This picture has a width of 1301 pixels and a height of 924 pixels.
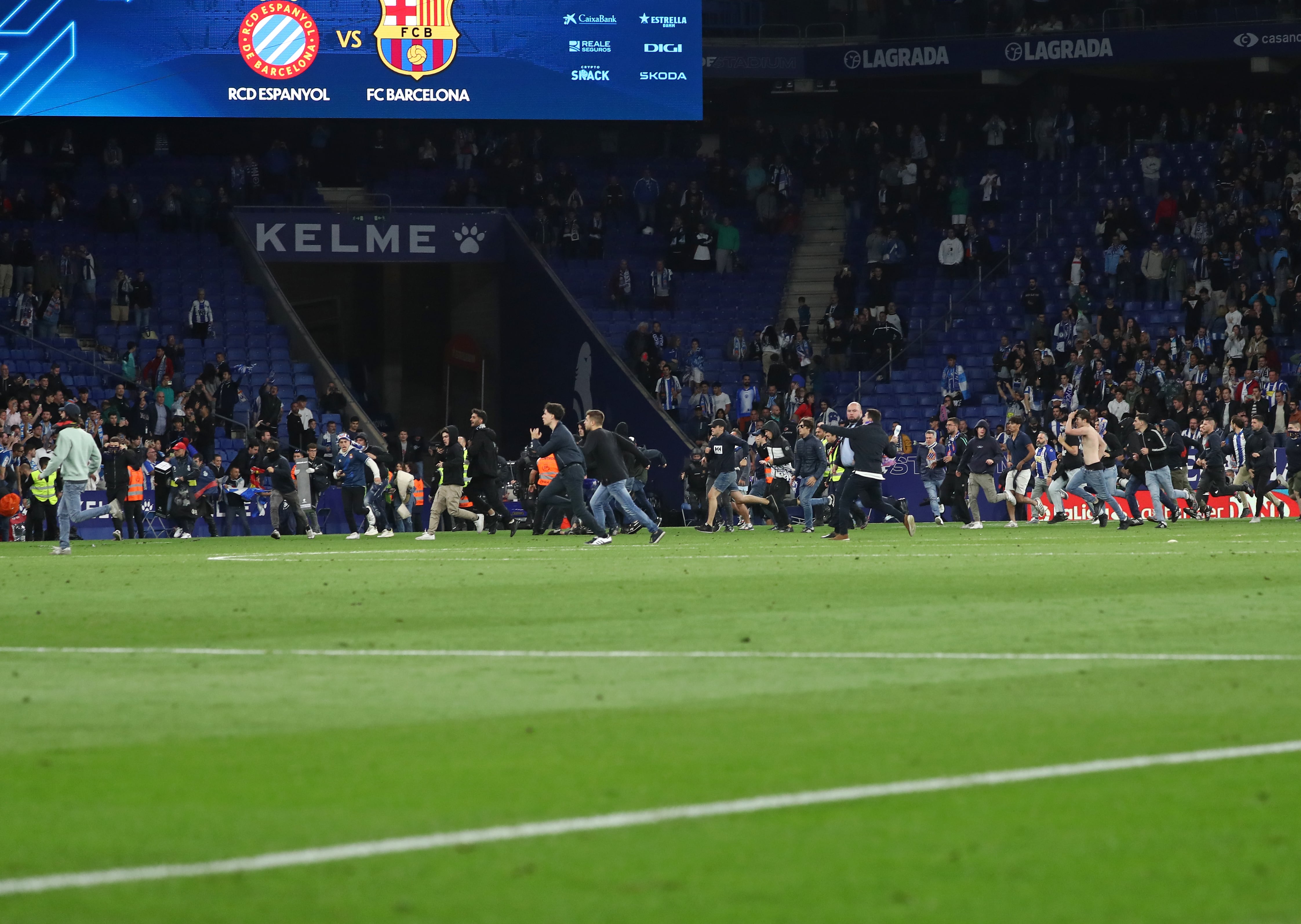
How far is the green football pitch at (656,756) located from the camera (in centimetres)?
545

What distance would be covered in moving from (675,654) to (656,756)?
12.2 ft

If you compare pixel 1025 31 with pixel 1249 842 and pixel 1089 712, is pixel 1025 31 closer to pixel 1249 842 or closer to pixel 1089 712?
pixel 1089 712

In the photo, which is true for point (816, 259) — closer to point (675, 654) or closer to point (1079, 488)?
point (1079, 488)

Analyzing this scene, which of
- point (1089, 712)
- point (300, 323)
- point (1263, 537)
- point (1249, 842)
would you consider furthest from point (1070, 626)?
point (300, 323)

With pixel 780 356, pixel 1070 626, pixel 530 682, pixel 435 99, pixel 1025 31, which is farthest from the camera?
pixel 1025 31

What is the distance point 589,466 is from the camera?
26.1 metres

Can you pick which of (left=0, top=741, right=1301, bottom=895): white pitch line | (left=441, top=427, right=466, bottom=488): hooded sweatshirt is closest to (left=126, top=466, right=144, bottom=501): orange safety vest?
(left=441, top=427, right=466, bottom=488): hooded sweatshirt

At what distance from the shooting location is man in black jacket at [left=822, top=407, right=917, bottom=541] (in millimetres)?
25359

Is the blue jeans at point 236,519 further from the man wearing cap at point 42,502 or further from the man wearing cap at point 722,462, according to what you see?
the man wearing cap at point 722,462

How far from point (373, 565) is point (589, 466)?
5579 millimetres

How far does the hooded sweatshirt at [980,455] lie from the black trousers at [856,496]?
21.3ft

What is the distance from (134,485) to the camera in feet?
106

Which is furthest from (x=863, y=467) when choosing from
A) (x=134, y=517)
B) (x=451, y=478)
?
(x=134, y=517)

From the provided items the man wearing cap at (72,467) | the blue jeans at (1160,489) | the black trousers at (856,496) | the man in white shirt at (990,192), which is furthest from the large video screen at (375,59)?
the black trousers at (856,496)
